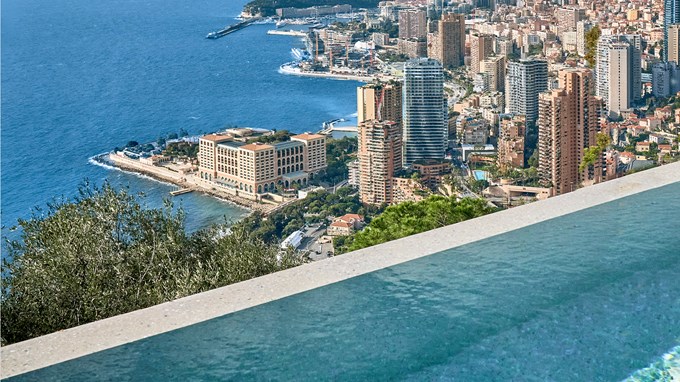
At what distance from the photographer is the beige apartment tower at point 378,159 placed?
9227mm

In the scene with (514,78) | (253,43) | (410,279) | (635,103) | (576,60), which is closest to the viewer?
(410,279)

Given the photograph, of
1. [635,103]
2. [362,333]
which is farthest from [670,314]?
[635,103]

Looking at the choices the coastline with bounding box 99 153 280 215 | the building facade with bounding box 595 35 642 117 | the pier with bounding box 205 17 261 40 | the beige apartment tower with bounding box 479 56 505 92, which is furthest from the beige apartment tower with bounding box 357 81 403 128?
the pier with bounding box 205 17 261 40

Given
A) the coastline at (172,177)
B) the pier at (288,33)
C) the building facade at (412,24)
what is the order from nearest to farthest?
the coastline at (172,177) < the building facade at (412,24) < the pier at (288,33)

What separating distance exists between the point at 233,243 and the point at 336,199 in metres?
6.59

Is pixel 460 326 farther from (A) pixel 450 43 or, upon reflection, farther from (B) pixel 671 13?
(A) pixel 450 43

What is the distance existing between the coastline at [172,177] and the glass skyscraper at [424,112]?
204cm

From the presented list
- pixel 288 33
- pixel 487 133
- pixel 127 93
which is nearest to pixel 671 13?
pixel 487 133

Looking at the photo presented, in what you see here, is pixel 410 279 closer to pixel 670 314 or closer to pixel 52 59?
pixel 670 314

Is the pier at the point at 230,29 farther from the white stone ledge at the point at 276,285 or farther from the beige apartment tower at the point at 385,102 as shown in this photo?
the white stone ledge at the point at 276,285

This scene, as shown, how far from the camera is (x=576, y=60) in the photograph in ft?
49.2

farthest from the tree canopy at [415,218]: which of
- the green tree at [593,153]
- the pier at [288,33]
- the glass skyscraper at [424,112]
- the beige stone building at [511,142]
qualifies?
the pier at [288,33]

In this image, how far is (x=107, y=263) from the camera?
2.38 meters

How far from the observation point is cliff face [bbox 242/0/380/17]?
27938mm
